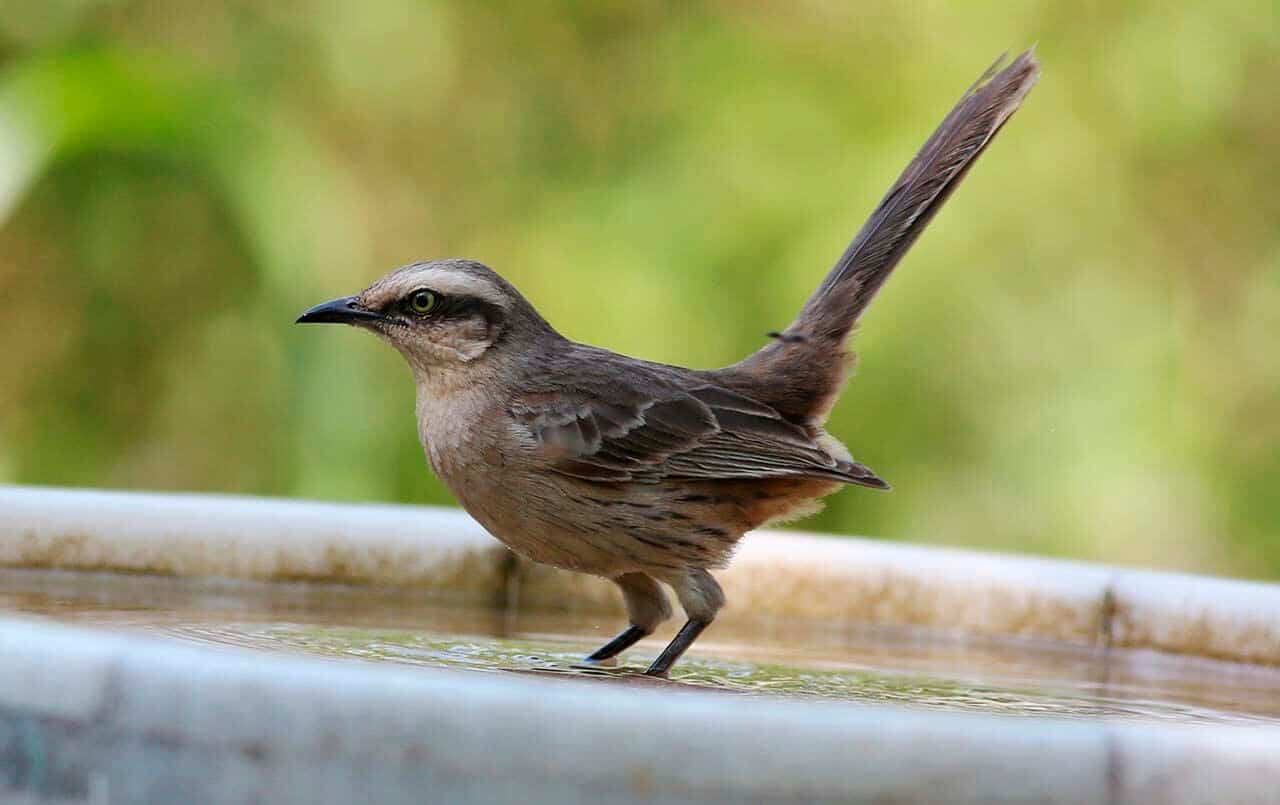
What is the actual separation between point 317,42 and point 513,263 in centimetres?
148

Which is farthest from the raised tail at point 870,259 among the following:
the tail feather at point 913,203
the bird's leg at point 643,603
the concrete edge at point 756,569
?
the bird's leg at point 643,603

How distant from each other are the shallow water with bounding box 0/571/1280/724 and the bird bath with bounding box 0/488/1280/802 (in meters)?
0.01

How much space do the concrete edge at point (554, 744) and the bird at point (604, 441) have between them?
188cm

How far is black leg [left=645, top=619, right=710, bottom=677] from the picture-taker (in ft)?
12.7

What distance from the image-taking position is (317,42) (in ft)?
27.8

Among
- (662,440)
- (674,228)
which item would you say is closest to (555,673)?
(662,440)

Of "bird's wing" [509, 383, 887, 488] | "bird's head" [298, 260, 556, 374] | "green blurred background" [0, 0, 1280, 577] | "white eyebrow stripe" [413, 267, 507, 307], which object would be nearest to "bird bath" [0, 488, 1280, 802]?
"bird's wing" [509, 383, 887, 488]

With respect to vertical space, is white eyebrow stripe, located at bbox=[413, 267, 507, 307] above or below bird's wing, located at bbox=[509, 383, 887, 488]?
above

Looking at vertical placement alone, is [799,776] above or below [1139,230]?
below

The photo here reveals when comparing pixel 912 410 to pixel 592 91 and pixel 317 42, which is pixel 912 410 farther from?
pixel 317 42

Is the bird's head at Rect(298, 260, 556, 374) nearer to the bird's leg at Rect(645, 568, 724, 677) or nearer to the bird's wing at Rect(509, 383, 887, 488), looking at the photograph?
the bird's wing at Rect(509, 383, 887, 488)

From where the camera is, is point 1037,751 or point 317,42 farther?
point 317,42

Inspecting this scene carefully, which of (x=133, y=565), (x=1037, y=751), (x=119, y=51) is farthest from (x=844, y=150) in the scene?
(x=1037, y=751)

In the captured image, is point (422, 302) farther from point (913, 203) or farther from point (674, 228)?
point (674, 228)
